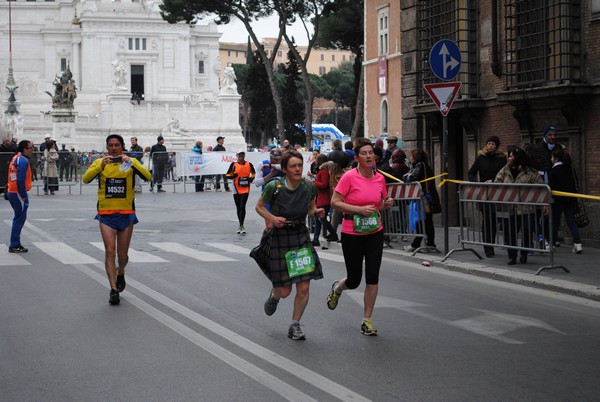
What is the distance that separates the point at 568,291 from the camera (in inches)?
526

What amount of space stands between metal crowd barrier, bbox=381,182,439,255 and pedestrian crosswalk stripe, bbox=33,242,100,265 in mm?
4908

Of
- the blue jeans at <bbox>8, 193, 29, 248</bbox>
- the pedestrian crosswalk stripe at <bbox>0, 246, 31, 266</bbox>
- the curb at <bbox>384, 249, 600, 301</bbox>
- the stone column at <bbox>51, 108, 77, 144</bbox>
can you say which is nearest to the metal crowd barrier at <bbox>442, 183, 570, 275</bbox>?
the curb at <bbox>384, 249, 600, 301</bbox>

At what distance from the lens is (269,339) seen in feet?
32.3

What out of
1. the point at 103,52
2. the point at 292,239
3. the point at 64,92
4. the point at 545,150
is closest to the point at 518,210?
the point at 545,150

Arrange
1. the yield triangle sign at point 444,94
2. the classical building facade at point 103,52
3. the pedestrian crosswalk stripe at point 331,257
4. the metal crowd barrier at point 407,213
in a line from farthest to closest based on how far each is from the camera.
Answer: the classical building facade at point 103,52 → the metal crowd barrier at point 407,213 → the pedestrian crosswalk stripe at point 331,257 → the yield triangle sign at point 444,94

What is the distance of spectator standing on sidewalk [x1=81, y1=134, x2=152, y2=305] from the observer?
12297 mm

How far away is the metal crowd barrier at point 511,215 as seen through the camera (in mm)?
14969

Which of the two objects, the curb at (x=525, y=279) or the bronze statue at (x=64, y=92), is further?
the bronze statue at (x=64, y=92)

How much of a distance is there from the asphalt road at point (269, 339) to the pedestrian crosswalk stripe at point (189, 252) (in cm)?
77

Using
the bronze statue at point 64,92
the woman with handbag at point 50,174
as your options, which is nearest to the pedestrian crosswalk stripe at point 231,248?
the woman with handbag at point 50,174

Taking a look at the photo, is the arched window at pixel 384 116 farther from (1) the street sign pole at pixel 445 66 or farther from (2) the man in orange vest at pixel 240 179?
(1) the street sign pole at pixel 445 66

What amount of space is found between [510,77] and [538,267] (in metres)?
5.96

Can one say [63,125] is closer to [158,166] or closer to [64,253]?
[158,166]

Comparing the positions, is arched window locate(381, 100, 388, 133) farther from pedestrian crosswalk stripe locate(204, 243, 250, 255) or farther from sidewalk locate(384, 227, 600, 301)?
sidewalk locate(384, 227, 600, 301)
